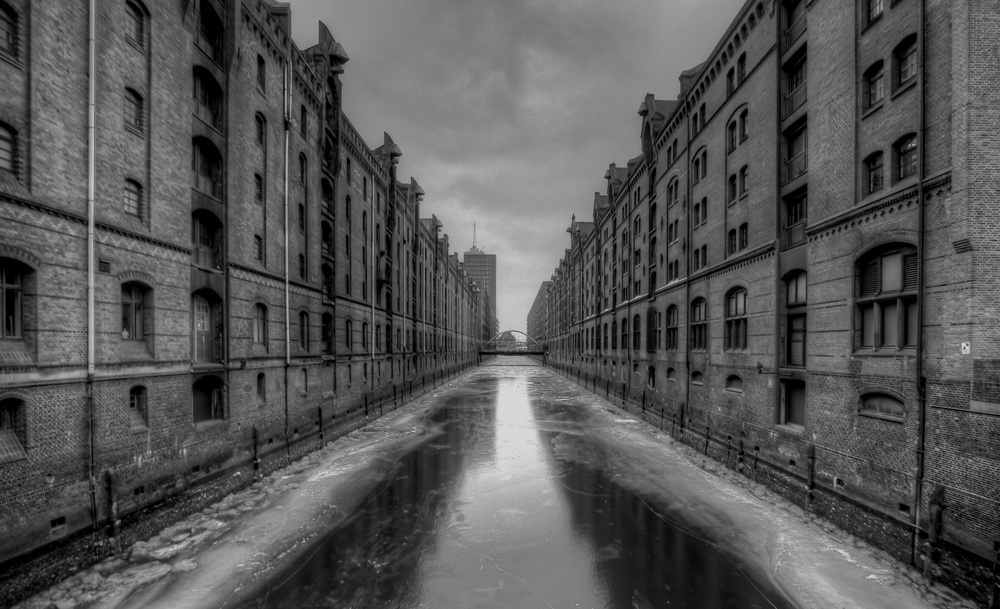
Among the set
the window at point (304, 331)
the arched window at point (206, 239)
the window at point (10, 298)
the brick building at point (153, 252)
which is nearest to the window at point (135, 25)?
the brick building at point (153, 252)

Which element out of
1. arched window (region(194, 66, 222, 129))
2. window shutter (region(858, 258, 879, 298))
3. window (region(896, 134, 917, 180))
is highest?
arched window (region(194, 66, 222, 129))

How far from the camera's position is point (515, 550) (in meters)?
8.81

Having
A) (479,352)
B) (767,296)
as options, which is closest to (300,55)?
(767,296)

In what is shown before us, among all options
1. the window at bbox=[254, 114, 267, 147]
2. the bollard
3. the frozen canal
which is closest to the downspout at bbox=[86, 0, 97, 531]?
the frozen canal

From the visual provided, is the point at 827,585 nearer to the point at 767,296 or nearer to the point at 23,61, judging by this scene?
A: the point at 767,296

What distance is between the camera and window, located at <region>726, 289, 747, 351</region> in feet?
53.1

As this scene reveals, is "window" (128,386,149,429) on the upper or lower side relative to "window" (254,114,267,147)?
lower

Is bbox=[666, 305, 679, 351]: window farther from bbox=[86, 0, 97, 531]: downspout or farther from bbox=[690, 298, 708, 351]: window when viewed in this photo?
bbox=[86, 0, 97, 531]: downspout

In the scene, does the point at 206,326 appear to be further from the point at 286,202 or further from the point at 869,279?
the point at 869,279

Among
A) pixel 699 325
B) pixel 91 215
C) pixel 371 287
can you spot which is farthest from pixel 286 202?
pixel 699 325

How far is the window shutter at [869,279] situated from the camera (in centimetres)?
1048

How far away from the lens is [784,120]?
14172 millimetres

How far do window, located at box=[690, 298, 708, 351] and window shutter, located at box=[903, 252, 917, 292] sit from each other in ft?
30.7

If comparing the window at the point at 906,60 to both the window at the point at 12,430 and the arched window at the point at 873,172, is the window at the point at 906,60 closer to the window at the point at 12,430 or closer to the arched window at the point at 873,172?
the arched window at the point at 873,172
